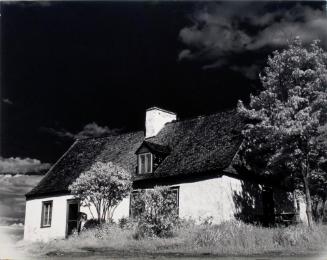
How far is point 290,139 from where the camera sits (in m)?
22.7

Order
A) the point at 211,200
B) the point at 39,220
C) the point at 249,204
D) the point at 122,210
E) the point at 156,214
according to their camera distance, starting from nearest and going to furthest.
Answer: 1. the point at 156,214
2. the point at 211,200
3. the point at 249,204
4. the point at 122,210
5. the point at 39,220

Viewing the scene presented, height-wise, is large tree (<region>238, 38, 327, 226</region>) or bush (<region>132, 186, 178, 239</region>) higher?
large tree (<region>238, 38, 327, 226</region>)

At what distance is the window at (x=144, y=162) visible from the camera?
28.7 m

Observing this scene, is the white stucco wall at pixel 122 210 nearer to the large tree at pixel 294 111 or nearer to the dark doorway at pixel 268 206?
the dark doorway at pixel 268 206

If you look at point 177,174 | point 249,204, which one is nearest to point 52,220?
point 177,174

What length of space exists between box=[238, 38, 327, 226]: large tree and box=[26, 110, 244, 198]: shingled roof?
8.95ft

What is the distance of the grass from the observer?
17938mm

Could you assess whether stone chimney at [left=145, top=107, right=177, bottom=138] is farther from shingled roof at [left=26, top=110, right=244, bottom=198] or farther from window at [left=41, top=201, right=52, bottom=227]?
window at [left=41, top=201, right=52, bottom=227]

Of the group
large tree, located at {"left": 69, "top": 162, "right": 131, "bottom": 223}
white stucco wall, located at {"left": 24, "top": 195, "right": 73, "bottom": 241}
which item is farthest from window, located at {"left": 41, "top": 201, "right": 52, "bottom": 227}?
large tree, located at {"left": 69, "top": 162, "right": 131, "bottom": 223}

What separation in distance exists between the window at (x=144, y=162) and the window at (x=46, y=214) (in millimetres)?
7304

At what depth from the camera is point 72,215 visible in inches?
1236

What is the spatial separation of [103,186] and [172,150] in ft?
17.4

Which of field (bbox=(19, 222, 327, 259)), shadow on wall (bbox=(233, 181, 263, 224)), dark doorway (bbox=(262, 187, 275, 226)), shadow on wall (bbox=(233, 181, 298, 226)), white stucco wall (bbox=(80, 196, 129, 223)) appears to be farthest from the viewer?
white stucco wall (bbox=(80, 196, 129, 223))

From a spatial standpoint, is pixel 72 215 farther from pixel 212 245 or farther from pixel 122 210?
pixel 212 245
